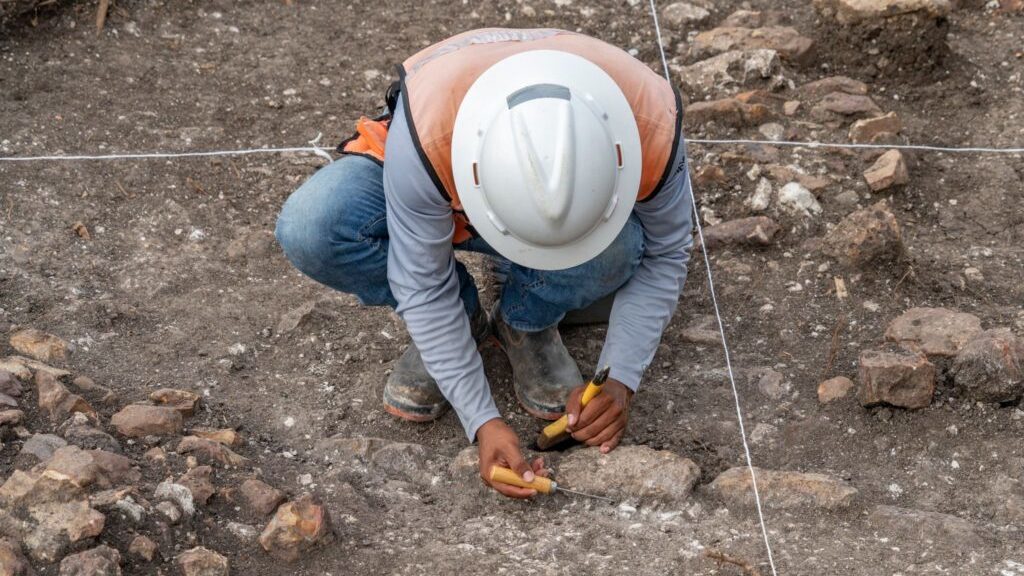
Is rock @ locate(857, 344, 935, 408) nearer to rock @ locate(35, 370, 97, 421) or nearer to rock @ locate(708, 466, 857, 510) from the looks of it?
rock @ locate(708, 466, 857, 510)

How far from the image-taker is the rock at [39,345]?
319 cm

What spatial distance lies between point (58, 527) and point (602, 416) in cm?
134

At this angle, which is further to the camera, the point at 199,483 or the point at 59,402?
the point at 59,402

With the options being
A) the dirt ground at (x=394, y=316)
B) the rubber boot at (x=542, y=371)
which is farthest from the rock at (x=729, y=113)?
the rubber boot at (x=542, y=371)

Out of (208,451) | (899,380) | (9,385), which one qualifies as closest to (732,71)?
(899,380)

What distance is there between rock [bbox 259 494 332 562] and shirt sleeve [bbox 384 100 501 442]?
1.58ft

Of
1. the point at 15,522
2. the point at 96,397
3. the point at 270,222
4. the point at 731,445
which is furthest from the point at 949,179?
the point at 15,522

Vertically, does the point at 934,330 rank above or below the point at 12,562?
below

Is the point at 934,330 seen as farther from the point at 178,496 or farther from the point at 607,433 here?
the point at 178,496

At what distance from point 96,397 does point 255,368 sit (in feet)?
1.74

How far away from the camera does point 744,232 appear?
384 cm

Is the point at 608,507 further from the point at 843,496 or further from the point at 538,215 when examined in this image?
the point at 538,215

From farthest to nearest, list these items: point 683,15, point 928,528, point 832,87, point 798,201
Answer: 1. point 683,15
2. point 832,87
3. point 798,201
4. point 928,528

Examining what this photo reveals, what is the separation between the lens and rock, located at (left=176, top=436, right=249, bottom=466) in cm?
278
